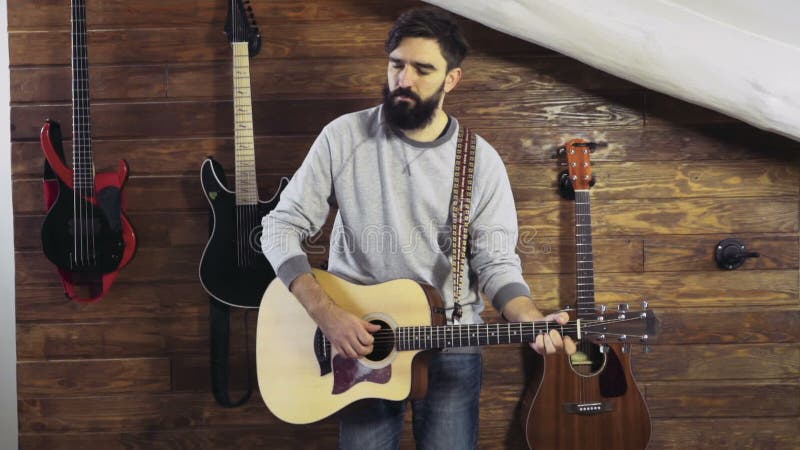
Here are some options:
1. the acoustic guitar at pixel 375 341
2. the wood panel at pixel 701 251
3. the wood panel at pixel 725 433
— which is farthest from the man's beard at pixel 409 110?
the wood panel at pixel 725 433

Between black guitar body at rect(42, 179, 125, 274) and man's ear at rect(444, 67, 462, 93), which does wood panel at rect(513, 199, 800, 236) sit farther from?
black guitar body at rect(42, 179, 125, 274)

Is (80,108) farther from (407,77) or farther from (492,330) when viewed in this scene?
(492,330)

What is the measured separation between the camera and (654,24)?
2.13 m

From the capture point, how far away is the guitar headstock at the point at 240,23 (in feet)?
7.16

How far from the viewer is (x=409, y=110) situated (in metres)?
1.88

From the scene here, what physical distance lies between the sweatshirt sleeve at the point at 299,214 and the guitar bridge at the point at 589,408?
3.11 ft

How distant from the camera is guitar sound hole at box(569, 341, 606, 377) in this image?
2.13 m

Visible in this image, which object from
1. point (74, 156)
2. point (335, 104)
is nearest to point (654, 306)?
point (335, 104)

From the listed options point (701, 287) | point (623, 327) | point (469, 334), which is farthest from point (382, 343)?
point (701, 287)

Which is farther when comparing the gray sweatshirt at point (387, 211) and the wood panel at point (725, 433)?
the wood panel at point (725, 433)

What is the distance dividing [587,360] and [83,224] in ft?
5.52

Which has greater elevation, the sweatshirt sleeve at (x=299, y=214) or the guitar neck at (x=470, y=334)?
the sweatshirt sleeve at (x=299, y=214)

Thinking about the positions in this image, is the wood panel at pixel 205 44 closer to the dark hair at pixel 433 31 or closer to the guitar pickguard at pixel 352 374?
the dark hair at pixel 433 31

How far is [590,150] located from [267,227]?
3.72 feet
